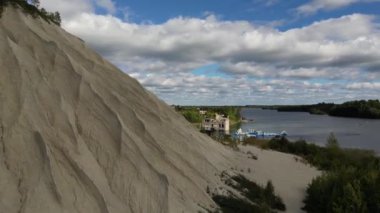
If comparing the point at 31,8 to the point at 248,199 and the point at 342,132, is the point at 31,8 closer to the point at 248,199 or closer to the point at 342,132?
the point at 248,199

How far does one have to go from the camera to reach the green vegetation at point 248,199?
16438mm

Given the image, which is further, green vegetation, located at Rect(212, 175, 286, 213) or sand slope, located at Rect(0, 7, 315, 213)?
green vegetation, located at Rect(212, 175, 286, 213)

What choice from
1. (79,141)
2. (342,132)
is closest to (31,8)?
(79,141)

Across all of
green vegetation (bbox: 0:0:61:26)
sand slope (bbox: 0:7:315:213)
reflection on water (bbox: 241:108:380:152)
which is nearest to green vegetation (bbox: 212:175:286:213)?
sand slope (bbox: 0:7:315:213)

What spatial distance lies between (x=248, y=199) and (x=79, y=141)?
713cm

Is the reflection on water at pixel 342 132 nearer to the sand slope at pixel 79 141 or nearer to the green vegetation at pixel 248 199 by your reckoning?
the green vegetation at pixel 248 199

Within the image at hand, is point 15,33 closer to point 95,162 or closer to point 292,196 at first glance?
point 95,162

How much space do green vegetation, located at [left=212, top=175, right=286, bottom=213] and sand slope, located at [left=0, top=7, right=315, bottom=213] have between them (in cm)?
74

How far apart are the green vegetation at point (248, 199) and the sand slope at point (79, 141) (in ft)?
2.42

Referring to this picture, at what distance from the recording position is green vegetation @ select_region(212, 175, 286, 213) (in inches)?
647

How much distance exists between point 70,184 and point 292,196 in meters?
12.0

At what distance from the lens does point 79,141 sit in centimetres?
1488

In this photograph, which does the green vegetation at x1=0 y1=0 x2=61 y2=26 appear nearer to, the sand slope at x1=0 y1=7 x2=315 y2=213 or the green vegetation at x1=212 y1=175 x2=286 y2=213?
the sand slope at x1=0 y1=7 x2=315 y2=213

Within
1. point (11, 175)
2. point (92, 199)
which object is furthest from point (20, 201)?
point (92, 199)
